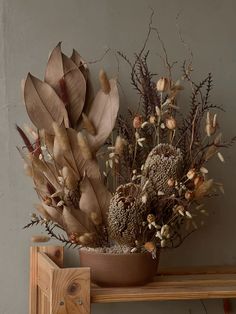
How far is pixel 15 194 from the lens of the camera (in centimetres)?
180

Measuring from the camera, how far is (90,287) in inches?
60.3

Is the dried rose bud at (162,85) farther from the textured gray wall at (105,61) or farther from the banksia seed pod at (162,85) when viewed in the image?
the textured gray wall at (105,61)

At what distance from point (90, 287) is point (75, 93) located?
0.50 metres

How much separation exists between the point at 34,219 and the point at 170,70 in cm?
53

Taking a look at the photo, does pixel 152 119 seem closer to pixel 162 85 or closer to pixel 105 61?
pixel 162 85

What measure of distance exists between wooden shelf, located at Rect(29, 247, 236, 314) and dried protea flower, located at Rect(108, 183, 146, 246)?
12cm

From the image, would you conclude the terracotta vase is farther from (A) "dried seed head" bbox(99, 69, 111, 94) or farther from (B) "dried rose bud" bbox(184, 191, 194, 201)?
(A) "dried seed head" bbox(99, 69, 111, 94)

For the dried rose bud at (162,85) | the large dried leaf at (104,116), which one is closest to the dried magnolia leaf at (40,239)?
the large dried leaf at (104,116)

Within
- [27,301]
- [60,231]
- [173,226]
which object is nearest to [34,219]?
[60,231]

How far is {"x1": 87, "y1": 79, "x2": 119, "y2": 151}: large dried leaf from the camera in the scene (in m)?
1.71

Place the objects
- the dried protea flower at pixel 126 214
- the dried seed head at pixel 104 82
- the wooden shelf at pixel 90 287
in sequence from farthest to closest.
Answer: the dried seed head at pixel 104 82 < the dried protea flower at pixel 126 214 < the wooden shelf at pixel 90 287

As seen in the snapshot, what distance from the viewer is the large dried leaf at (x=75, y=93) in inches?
68.4

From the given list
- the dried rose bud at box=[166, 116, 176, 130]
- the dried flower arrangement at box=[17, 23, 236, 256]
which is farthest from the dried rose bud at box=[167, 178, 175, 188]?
the dried rose bud at box=[166, 116, 176, 130]

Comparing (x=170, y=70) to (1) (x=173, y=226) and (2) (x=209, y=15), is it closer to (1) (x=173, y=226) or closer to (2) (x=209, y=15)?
(2) (x=209, y=15)
